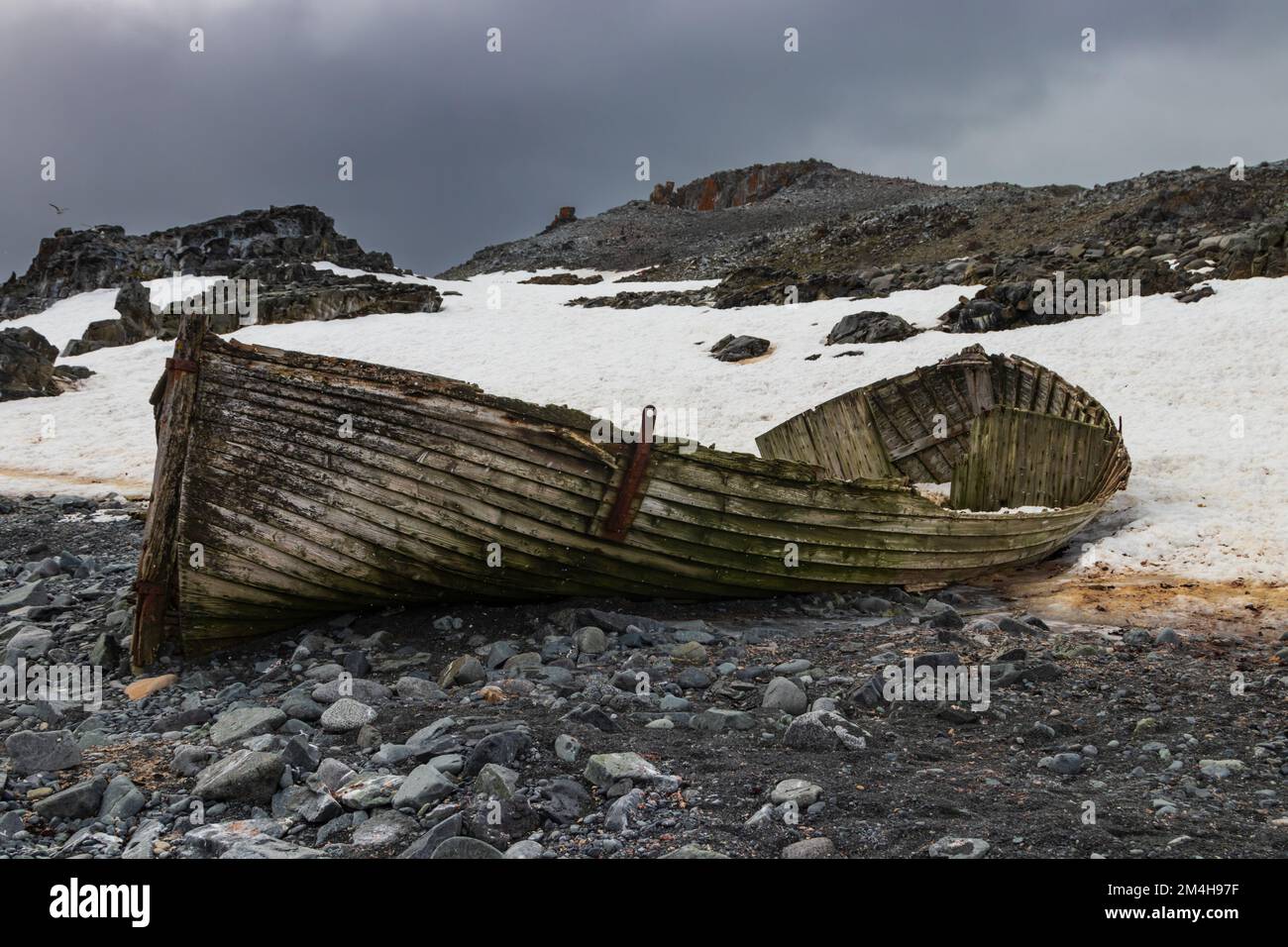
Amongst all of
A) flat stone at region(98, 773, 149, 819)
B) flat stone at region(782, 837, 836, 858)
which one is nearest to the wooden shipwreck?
flat stone at region(98, 773, 149, 819)

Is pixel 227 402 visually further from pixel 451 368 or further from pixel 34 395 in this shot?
pixel 34 395

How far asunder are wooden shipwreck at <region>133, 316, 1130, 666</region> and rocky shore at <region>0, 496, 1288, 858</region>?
1.36 ft

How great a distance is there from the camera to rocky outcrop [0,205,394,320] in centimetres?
5378

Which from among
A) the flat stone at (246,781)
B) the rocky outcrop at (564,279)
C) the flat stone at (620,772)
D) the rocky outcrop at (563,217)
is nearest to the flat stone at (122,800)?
the flat stone at (246,781)

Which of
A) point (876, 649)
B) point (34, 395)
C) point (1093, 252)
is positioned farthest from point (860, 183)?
point (876, 649)

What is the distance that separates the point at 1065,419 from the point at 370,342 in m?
28.3

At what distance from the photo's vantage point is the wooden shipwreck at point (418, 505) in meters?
6.75

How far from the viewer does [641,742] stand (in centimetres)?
489

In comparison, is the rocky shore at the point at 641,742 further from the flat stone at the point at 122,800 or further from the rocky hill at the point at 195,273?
the rocky hill at the point at 195,273

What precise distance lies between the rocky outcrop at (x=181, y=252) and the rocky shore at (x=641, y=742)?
52349 millimetres

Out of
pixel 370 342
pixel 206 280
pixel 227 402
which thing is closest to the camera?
pixel 227 402

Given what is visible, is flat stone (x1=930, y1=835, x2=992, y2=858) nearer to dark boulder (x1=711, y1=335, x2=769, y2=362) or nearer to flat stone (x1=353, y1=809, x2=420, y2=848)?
flat stone (x1=353, y1=809, x2=420, y2=848)

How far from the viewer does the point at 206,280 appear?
50.8 metres

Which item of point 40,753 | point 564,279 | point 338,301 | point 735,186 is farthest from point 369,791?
point 735,186
